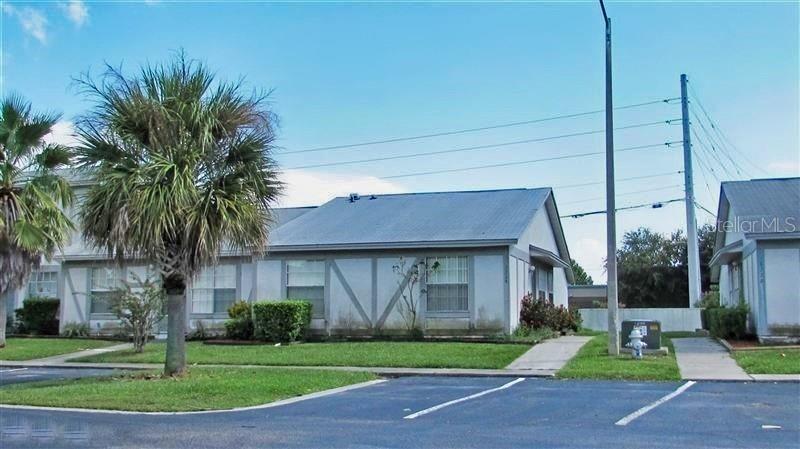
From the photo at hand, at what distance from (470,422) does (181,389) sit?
5.62 meters

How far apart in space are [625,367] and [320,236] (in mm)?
12011

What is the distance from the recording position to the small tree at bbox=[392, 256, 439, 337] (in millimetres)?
23859

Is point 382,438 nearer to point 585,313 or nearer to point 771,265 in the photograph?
point 771,265

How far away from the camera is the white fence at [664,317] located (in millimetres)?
34562

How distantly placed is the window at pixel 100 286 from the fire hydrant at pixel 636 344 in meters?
Answer: 17.7

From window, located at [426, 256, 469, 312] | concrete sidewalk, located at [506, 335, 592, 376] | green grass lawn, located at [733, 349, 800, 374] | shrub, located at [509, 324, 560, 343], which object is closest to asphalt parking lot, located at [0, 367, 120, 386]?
concrete sidewalk, located at [506, 335, 592, 376]

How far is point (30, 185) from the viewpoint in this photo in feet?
67.2

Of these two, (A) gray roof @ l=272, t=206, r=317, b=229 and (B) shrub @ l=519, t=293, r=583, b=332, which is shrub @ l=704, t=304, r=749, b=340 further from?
(A) gray roof @ l=272, t=206, r=317, b=229

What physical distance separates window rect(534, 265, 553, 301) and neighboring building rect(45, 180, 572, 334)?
13cm

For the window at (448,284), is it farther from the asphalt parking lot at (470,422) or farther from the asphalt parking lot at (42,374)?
the asphalt parking lot at (470,422)

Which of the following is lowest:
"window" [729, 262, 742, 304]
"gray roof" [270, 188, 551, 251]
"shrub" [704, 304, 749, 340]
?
"shrub" [704, 304, 749, 340]

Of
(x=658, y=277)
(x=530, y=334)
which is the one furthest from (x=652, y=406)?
(x=658, y=277)

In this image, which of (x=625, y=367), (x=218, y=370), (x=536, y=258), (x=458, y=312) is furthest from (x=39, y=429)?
(x=536, y=258)

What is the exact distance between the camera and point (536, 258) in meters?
27.0
